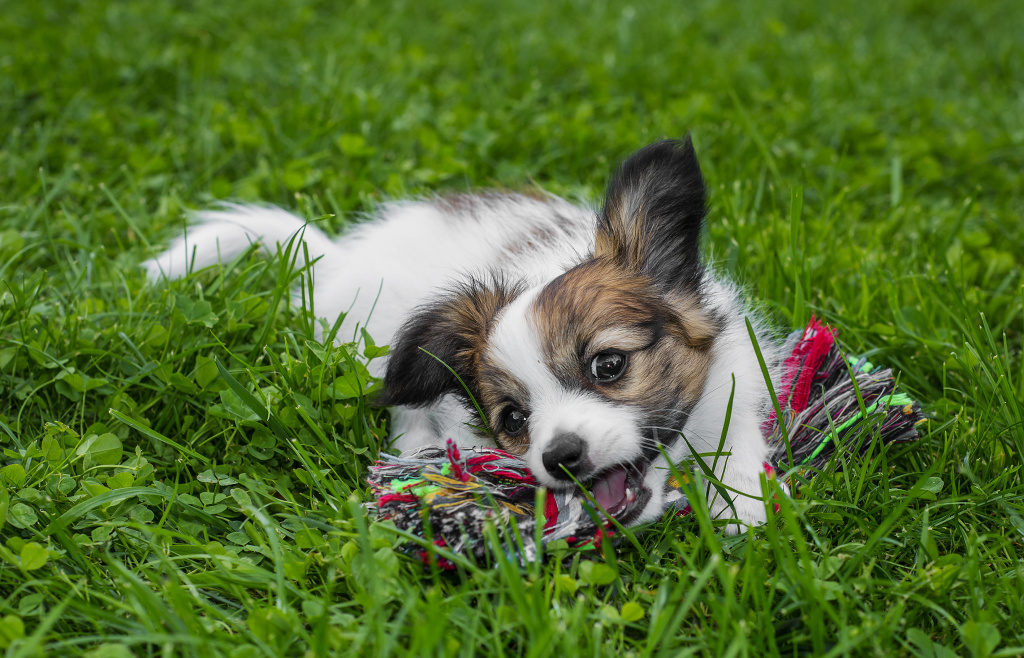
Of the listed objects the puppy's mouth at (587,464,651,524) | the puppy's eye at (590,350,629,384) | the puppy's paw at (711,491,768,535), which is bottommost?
the puppy's paw at (711,491,768,535)

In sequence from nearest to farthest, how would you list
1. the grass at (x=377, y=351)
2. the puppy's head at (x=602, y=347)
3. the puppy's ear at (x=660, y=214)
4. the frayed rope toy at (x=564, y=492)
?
the grass at (x=377, y=351), the frayed rope toy at (x=564, y=492), the puppy's head at (x=602, y=347), the puppy's ear at (x=660, y=214)

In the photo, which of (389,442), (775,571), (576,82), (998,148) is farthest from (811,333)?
(576,82)

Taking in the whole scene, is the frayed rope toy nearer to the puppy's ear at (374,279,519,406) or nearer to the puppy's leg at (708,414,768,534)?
the puppy's leg at (708,414,768,534)

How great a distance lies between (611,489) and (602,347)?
38 cm

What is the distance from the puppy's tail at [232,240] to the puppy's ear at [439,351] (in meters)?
0.94

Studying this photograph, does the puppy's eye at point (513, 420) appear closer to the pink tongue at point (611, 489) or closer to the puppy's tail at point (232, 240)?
the pink tongue at point (611, 489)

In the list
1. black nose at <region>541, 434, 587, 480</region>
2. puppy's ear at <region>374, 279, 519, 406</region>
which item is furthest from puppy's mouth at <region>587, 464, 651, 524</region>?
puppy's ear at <region>374, 279, 519, 406</region>

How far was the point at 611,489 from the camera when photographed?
245 centimetres

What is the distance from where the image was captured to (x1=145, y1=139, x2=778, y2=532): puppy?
7.88 ft

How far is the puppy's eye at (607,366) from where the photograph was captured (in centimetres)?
242

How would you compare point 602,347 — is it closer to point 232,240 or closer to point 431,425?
point 431,425

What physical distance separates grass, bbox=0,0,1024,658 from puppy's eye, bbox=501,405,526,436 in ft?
1.35

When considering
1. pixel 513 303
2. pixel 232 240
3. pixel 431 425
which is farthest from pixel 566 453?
pixel 232 240

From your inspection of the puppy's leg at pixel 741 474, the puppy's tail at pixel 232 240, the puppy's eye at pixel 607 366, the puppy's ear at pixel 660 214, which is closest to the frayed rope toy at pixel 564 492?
the puppy's leg at pixel 741 474
